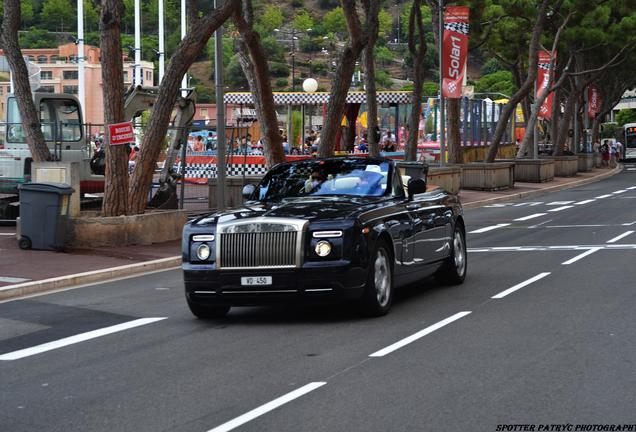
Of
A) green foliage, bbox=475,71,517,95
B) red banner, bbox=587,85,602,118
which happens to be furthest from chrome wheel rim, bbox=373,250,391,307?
green foliage, bbox=475,71,517,95

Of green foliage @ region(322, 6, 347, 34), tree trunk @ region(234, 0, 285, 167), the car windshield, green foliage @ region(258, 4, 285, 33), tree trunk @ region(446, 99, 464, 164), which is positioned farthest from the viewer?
green foliage @ region(258, 4, 285, 33)

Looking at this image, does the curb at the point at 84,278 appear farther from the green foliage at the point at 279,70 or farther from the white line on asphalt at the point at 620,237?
the green foliage at the point at 279,70

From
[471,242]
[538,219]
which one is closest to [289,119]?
[538,219]

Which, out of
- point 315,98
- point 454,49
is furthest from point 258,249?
point 315,98

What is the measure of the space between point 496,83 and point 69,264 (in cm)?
15194

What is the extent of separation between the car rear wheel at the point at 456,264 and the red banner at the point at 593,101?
68.0 m

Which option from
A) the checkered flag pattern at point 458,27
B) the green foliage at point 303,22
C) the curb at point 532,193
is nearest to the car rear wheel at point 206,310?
the curb at point 532,193

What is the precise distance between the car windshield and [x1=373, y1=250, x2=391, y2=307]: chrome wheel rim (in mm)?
1243

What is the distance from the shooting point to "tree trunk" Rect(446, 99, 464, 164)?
138 ft

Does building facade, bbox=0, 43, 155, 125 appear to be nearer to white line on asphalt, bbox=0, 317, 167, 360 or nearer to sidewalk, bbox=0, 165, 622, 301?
sidewalk, bbox=0, 165, 622, 301

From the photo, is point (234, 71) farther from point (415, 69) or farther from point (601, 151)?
point (415, 69)

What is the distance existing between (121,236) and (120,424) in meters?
13.7

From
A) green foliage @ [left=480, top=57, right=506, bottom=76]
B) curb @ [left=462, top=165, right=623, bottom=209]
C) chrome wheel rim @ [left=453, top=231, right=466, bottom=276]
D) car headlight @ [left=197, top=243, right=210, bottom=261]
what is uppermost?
green foliage @ [left=480, top=57, right=506, bottom=76]

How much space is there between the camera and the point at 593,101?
8375cm
